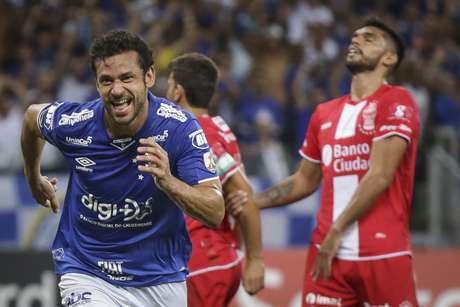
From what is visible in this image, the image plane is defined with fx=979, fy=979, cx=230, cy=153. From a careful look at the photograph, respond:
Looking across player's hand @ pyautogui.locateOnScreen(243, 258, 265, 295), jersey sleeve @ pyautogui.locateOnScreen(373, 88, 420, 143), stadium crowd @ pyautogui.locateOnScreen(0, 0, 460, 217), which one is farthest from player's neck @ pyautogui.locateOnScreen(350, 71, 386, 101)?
stadium crowd @ pyautogui.locateOnScreen(0, 0, 460, 217)

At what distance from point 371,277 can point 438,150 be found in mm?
5245

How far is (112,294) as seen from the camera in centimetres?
536

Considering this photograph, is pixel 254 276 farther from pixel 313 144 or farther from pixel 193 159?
pixel 193 159

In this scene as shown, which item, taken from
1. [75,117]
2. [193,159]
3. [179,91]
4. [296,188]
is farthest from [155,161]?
[296,188]

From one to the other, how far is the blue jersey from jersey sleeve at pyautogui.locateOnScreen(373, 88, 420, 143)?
1.58 metres

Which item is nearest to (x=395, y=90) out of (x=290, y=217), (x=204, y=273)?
(x=204, y=273)

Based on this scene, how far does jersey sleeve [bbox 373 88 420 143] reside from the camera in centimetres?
633

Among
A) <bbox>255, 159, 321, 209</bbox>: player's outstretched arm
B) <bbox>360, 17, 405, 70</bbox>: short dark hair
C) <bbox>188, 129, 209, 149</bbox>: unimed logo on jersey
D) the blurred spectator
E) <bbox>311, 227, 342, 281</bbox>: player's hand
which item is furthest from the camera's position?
the blurred spectator

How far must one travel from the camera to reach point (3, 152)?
11.8 meters

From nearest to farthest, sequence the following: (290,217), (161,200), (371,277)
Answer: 1. (161,200)
2. (371,277)
3. (290,217)

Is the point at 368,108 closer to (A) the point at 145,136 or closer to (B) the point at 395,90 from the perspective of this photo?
(B) the point at 395,90

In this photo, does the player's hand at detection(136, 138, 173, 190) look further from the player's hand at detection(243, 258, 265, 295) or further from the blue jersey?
the player's hand at detection(243, 258, 265, 295)

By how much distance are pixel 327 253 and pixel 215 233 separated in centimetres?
75

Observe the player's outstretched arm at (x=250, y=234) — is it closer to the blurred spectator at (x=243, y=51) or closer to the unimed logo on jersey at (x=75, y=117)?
the unimed logo on jersey at (x=75, y=117)
